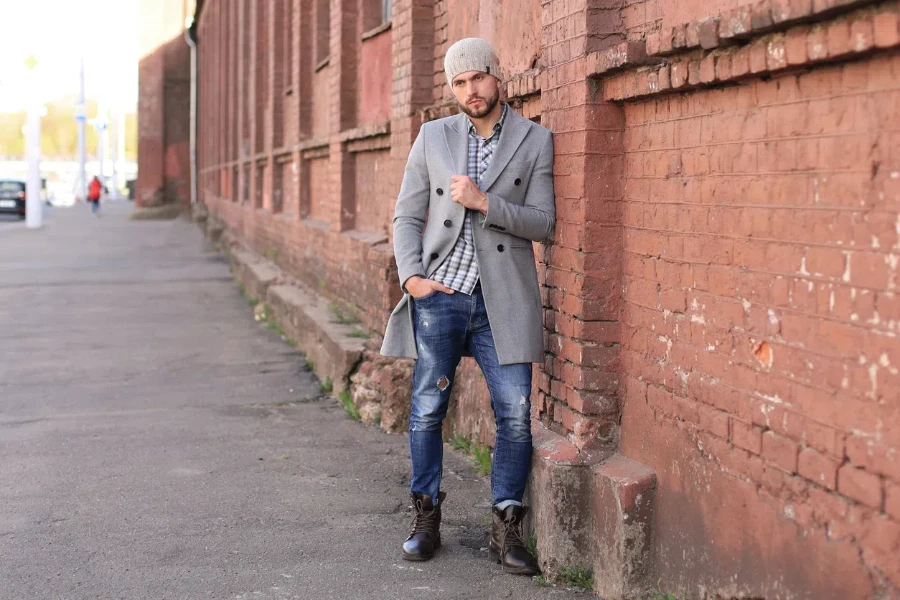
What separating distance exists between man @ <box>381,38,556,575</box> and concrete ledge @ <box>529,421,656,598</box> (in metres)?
0.09

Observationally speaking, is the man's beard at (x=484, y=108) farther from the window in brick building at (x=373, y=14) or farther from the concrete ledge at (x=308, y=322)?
the window in brick building at (x=373, y=14)

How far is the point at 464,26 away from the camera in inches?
276

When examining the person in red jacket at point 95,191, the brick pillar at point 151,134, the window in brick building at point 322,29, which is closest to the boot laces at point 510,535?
the window in brick building at point 322,29

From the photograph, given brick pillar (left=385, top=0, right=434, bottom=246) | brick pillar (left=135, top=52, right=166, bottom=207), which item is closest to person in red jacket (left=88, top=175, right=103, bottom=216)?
brick pillar (left=135, top=52, right=166, bottom=207)

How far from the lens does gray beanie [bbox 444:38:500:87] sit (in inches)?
167

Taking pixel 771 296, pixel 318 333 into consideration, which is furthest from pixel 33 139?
pixel 771 296

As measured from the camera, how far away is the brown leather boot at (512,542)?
4.33 meters

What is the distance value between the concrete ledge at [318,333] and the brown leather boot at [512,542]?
343 centimetres

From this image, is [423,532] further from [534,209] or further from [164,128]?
[164,128]

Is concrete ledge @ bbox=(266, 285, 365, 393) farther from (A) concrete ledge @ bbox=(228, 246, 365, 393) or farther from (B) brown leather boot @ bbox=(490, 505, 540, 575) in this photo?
(B) brown leather boot @ bbox=(490, 505, 540, 575)

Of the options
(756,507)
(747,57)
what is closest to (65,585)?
(756,507)

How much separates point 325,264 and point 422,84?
4108 millimetres

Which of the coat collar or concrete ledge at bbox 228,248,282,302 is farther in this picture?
concrete ledge at bbox 228,248,282,302

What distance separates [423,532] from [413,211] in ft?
4.06
